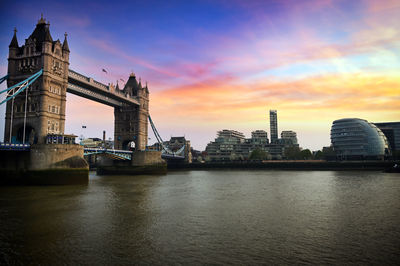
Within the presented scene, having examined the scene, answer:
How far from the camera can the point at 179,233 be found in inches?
573

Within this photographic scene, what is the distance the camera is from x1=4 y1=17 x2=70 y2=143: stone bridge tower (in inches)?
1709

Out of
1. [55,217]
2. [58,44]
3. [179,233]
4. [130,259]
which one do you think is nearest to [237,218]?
[179,233]

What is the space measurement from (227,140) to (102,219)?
16306 cm

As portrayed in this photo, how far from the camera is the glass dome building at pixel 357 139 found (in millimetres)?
145875

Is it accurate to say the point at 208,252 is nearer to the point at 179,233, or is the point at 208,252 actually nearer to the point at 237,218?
the point at 179,233

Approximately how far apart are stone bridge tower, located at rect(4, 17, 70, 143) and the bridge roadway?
6.58 m

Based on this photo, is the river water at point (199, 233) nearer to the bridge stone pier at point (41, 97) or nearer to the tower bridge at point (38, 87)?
the bridge stone pier at point (41, 97)

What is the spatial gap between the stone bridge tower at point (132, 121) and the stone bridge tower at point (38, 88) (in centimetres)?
3369

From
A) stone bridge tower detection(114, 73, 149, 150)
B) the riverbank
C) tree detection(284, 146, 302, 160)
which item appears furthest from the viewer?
tree detection(284, 146, 302, 160)

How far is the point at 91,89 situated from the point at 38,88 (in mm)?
18427

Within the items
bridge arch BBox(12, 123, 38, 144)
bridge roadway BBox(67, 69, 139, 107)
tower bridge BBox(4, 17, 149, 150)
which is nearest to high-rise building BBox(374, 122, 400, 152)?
bridge roadway BBox(67, 69, 139, 107)

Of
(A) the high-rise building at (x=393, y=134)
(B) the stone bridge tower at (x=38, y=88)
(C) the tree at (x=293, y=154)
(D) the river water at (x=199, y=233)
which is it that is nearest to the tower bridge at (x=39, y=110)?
(B) the stone bridge tower at (x=38, y=88)

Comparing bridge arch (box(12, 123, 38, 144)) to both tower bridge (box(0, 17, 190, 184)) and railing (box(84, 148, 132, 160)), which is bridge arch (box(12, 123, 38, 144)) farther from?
railing (box(84, 148, 132, 160))

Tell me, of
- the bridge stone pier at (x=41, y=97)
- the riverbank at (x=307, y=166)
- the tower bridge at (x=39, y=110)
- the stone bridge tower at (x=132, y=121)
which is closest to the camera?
the tower bridge at (x=39, y=110)
